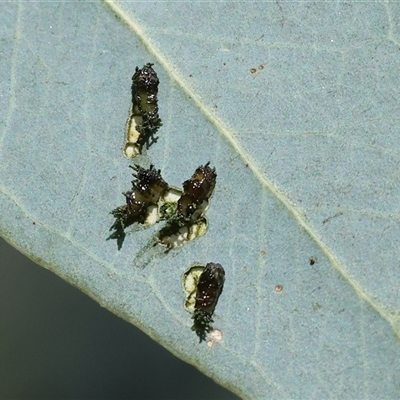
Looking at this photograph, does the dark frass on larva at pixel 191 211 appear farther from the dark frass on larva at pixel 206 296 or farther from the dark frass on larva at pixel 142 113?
the dark frass on larva at pixel 142 113

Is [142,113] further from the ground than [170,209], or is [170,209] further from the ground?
[142,113]

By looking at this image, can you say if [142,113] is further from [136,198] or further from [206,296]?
[206,296]

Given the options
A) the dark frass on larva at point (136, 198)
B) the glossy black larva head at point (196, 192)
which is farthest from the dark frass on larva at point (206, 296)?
the dark frass on larva at point (136, 198)

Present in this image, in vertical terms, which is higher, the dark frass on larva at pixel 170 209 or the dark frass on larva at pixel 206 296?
the dark frass on larva at pixel 170 209

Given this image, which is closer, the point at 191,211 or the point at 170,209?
the point at 191,211

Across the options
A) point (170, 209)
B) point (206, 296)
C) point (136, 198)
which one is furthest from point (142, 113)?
point (206, 296)

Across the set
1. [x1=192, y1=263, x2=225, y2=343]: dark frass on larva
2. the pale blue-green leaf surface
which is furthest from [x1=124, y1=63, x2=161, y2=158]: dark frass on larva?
[x1=192, y1=263, x2=225, y2=343]: dark frass on larva
